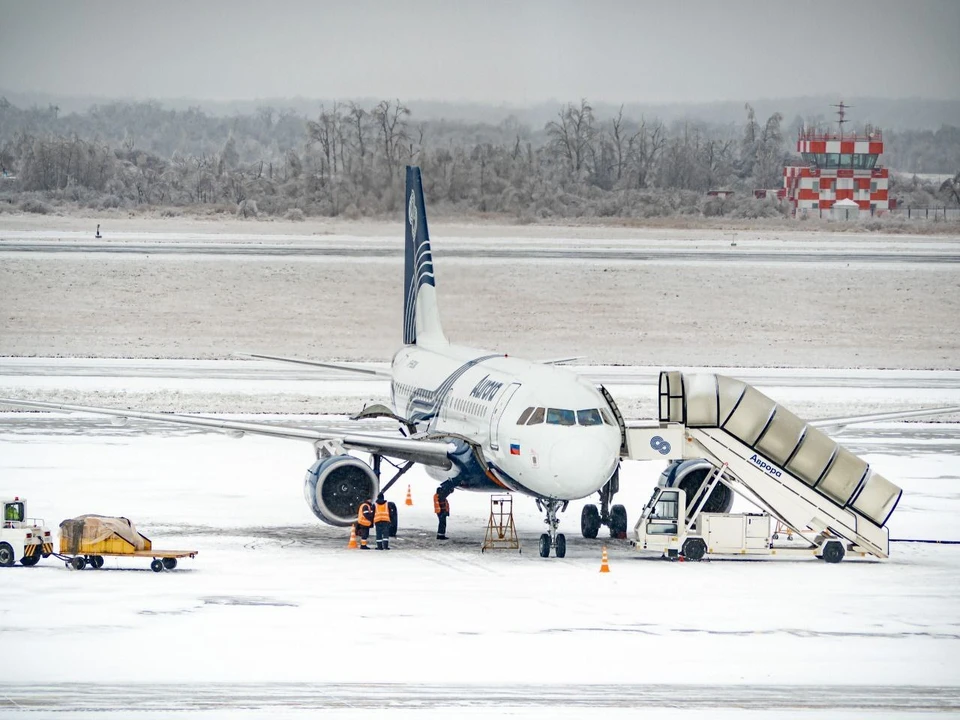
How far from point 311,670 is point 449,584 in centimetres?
685

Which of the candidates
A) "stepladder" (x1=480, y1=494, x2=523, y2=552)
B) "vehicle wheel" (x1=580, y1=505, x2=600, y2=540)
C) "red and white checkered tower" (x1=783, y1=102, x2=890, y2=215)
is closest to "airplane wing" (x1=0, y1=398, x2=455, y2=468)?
"stepladder" (x1=480, y1=494, x2=523, y2=552)

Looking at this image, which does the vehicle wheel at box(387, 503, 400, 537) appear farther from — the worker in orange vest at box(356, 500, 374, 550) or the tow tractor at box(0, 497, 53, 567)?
the tow tractor at box(0, 497, 53, 567)

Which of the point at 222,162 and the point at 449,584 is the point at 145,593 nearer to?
the point at 449,584

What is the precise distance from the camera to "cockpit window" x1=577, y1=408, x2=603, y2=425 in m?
30.3

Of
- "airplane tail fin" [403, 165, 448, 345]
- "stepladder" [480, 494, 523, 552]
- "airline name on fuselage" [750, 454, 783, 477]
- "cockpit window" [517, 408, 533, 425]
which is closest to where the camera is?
"cockpit window" [517, 408, 533, 425]

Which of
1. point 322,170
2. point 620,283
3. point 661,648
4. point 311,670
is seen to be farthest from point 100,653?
point 322,170

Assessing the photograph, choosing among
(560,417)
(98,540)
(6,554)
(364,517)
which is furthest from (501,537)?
(6,554)

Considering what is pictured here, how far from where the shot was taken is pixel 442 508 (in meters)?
34.0

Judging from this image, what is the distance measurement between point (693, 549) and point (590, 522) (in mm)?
3691

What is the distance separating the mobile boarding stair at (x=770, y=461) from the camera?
32062mm

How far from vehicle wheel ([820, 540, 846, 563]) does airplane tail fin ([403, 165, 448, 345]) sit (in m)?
14.6

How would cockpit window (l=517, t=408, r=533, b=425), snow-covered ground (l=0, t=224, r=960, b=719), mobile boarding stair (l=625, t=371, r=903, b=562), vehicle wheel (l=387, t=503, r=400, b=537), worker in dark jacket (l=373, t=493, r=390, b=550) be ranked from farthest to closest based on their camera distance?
vehicle wheel (l=387, t=503, r=400, b=537), worker in dark jacket (l=373, t=493, r=390, b=550), mobile boarding stair (l=625, t=371, r=903, b=562), cockpit window (l=517, t=408, r=533, b=425), snow-covered ground (l=0, t=224, r=960, b=719)

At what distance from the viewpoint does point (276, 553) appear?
31688 millimetres

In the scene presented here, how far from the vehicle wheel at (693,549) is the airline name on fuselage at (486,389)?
5248 millimetres
